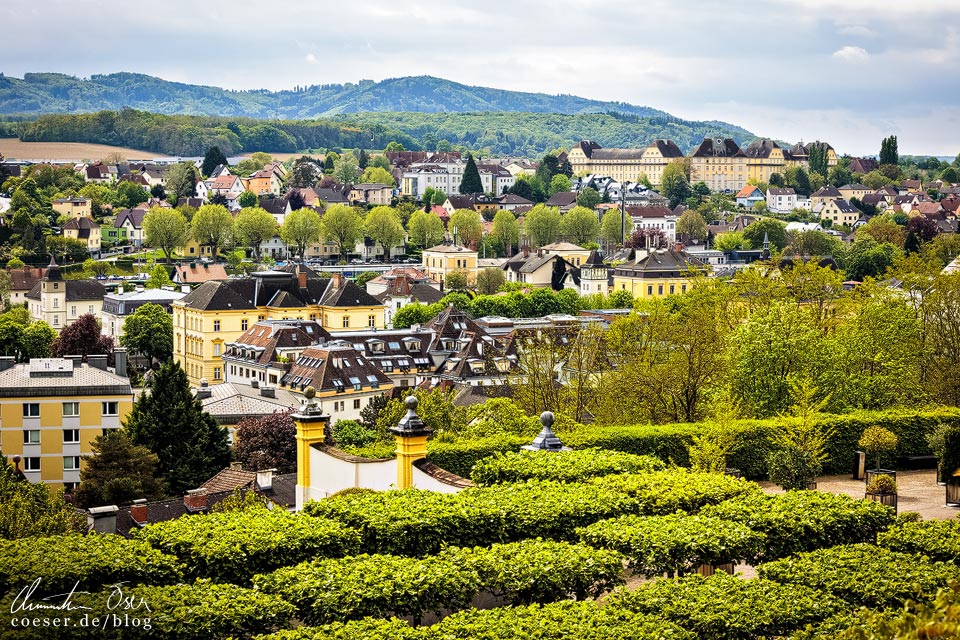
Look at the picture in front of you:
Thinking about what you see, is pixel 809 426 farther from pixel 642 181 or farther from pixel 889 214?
pixel 642 181

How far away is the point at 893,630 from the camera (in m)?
9.65

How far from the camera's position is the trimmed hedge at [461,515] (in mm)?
14750

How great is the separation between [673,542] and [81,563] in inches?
260

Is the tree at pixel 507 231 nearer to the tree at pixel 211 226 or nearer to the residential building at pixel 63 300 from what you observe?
the tree at pixel 211 226

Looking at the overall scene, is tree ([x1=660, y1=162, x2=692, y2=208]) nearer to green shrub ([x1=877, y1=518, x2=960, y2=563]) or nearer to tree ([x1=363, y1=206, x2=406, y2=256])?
tree ([x1=363, y1=206, x2=406, y2=256])

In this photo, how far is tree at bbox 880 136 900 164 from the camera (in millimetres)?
182500

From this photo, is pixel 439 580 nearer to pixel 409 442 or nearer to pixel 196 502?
pixel 409 442

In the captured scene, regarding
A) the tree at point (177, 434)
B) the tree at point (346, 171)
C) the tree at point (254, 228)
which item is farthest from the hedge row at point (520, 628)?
the tree at point (346, 171)

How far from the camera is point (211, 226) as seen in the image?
121062mm

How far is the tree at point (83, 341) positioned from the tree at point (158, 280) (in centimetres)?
2282

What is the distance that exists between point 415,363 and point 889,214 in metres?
99.9

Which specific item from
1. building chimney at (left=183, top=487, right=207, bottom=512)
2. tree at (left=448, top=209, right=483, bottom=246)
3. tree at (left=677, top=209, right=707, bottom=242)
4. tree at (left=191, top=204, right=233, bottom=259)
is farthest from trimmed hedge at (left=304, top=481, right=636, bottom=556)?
tree at (left=677, top=209, right=707, bottom=242)

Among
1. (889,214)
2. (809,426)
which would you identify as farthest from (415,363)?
(889,214)

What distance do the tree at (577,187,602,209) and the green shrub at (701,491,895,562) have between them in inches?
5686
